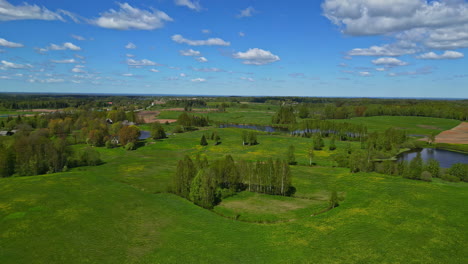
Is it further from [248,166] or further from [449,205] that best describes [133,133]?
[449,205]

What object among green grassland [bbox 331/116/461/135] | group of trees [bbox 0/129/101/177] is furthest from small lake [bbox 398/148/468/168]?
group of trees [bbox 0/129/101/177]

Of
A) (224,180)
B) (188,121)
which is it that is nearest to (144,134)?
(188,121)

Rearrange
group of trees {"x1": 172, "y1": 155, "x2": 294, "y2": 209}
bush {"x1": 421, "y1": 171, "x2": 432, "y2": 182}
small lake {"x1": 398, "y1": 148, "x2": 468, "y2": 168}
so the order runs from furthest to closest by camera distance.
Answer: small lake {"x1": 398, "y1": 148, "x2": 468, "y2": 168}
bush {"x1": 421, "y1": 171, "x2": 432, "y2": 182}
group of trees {"x1": 172, "y1": 155, "x2": 294, "y2": 209}

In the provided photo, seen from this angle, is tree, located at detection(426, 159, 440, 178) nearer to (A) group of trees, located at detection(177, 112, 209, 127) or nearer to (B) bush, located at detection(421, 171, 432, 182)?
(B) bush, located at detection(421, 171, 432, 182)

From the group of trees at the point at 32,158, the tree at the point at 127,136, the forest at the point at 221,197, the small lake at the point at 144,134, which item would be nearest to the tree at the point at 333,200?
the forest at the point at 221,197

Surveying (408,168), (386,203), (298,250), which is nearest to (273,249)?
(298,250)

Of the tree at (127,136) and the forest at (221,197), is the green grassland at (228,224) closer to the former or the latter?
the forest at (221,197)
